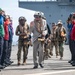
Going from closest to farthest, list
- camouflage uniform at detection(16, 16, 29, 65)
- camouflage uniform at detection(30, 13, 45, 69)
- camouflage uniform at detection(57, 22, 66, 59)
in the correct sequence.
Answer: camouflage uniform at detection(30, 13, 45, 69)
camouflage uniform at detection(16, 16, 29, 65)
camouflage uniform at detection(57, 22, 66, 59)

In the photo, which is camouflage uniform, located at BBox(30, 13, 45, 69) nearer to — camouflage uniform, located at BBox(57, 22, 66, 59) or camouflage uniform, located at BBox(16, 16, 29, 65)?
camouflage uniform, located at BBox(16, 16, 29, 65)

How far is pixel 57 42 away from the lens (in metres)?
18.0

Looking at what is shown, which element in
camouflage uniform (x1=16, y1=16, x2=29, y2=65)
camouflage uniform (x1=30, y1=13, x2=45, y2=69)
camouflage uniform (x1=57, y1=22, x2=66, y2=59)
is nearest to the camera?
camouflage uniform (x1=30, y1=13, x2=45, y2=69)

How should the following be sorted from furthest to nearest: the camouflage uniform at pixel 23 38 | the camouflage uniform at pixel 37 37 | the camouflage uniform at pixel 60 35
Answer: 1. the camouflage uniform at pixel 60 35
2. the camouflage uniform at pixel 23 38
3. the camouflage uniform at pixel 37 37

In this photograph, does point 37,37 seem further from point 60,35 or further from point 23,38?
point 60,35

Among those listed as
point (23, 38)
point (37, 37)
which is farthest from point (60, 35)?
point (37, 37)

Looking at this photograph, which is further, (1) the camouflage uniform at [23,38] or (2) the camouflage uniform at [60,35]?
(2) the camouflage uniform at [60,35]

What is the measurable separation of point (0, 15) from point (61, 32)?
6.56 m

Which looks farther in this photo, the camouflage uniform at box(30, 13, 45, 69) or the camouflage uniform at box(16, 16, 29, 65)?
the camouflage uniform at box(16, 16, 29, 65)

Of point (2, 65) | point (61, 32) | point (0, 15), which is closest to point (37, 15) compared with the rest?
point (0, 15)

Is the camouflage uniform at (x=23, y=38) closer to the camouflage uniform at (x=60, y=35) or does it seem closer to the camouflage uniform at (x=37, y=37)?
the camouflage uniform at (x=37, y=37)

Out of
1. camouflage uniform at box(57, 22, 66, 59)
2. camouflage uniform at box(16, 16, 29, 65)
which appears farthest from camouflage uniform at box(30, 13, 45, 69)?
camouflage uniform at box(57, 22, 66, 59)

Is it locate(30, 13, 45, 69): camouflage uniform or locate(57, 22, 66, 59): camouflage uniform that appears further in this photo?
locate(57, 22, 66, 59): camouflage uniform

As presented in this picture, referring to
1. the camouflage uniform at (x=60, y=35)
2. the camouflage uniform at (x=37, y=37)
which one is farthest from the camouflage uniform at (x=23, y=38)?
the camouflage uniform at (x=60, y=35)
